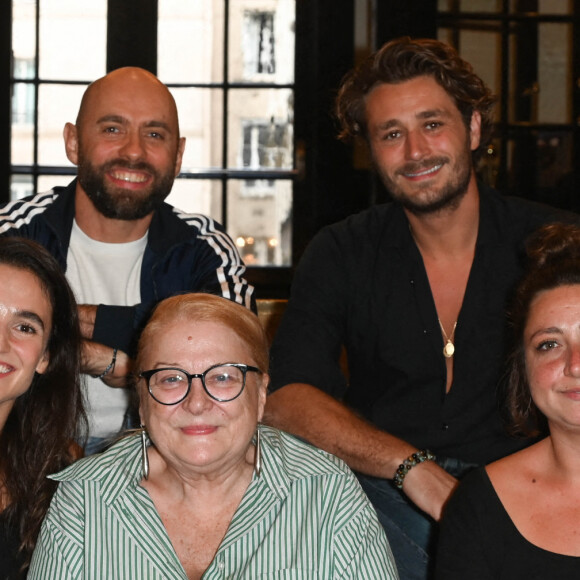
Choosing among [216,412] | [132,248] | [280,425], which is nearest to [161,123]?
[132,248]

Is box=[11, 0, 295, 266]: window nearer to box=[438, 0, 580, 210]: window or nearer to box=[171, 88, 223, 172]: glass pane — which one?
box=[171, 88, 223, 172]: glass pane

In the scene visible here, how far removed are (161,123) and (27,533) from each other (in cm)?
136

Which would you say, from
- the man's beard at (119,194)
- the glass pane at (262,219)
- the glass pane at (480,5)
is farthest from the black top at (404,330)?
the glass pane at (480,5)

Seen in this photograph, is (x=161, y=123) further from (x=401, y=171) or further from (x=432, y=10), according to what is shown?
(x=432, y=10)

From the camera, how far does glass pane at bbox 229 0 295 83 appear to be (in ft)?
14.1

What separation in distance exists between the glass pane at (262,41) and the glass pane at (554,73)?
1.10 metres

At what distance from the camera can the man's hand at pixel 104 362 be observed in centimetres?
243

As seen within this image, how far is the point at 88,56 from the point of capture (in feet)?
13.9

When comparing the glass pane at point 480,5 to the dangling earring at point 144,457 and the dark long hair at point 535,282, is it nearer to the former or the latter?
the dark long hair at point 535,282

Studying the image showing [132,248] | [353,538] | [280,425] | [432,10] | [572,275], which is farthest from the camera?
[432,10]

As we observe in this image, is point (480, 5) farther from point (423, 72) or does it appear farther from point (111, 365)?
point (111, 365)

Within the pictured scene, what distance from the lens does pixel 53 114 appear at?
168 inches

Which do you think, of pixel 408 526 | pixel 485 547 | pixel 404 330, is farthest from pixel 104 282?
pixel 485 547

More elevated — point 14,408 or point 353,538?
point 14,408
